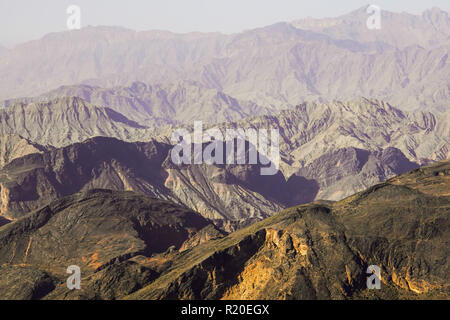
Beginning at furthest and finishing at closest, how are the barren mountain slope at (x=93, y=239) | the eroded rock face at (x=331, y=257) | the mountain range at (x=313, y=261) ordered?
the barren mountain slope at (x=93, y=239) < the mountain range at (x=313, y=261) < the eroded rock face at (x=331, y=257)

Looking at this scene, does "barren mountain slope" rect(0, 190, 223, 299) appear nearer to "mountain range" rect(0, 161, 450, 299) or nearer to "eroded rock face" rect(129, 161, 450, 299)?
"mountain range" rect(0, 161, 450, 299)

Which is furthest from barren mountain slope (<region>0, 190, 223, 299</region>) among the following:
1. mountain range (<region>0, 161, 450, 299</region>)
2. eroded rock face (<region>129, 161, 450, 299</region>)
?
eroded rock face (<region>129, 161, 450, 299</region>)

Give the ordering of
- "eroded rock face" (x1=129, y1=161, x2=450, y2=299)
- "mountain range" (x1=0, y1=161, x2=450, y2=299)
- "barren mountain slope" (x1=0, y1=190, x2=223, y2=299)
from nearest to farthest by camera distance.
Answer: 1. "eroded rock face" (x1=129, y1=161, x2=450, y2=299)
2. "mountain range" (x1=0, y1=161, x2=450, y2=299)
3. "barren mountain slope" (x1=0, y1=190, x2=223, y2=299)

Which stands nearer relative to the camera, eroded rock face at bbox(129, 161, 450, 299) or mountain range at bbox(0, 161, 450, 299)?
eroded rock face at bbox(129, 161, 450, 299)

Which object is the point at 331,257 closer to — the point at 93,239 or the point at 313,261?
the point at 313,261

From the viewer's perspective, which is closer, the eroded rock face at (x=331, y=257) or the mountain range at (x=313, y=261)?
the eroded rock face at (x=331, y=257)

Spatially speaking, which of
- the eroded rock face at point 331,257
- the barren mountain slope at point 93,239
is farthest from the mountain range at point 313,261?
Answer: the barren mountain slope at point 93,239

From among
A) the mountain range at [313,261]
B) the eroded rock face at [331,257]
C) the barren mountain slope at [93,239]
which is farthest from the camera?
the barren mountain slope at [93,239]

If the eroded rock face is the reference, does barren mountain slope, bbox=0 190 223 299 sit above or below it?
below

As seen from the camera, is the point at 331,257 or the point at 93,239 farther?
the point at 93,239

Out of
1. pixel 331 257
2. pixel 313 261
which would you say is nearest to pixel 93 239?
pixel 313 261

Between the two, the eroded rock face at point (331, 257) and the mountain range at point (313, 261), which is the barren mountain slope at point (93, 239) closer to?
the mountain range at point (313, 261)

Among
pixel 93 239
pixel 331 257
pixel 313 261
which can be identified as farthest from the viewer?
pixel 93 239
